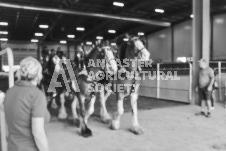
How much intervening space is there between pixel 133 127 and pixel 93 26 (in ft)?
66.7

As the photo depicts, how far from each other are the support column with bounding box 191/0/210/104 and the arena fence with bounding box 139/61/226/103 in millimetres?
275

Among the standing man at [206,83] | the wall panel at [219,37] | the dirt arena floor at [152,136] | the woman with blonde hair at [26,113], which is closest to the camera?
the woman with blonde hair at [26,113]

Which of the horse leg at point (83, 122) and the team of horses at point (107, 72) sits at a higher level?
the team of horses at point (107, 72)

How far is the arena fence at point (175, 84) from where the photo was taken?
8367mm

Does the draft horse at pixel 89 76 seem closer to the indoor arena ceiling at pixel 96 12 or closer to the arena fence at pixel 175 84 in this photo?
the arena fence at pixel 175 84

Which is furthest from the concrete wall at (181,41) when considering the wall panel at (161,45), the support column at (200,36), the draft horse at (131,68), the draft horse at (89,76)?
the draft horse at (89,76)

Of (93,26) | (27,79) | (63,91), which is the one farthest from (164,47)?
(27,79)

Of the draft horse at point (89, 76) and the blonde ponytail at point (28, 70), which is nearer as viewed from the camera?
the blonde ponytail at point (28, 70)

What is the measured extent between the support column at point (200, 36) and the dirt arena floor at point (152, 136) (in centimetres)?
234

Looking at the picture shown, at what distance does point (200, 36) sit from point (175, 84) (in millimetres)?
2286

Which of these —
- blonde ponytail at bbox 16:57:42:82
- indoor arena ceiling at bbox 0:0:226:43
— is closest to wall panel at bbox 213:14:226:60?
indoor arena ceiling at bbox 0:0:226:43

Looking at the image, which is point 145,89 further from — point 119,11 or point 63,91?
point 119,11

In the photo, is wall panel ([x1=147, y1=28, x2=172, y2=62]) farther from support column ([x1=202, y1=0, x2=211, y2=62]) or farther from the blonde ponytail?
the blonde ponytail

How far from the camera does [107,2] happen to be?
49.2 feet
